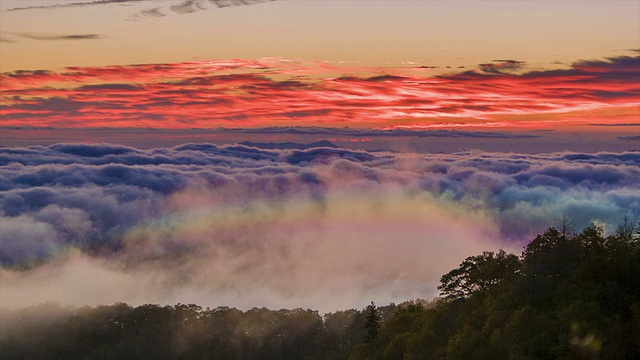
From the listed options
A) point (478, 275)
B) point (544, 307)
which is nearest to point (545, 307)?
point (544, 307)

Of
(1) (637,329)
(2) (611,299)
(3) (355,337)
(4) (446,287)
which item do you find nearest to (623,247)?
(2) (611,299)

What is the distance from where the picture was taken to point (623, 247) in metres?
74.7

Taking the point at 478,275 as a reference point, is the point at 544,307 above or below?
above

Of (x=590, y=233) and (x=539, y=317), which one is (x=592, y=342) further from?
(x=590, y=233)

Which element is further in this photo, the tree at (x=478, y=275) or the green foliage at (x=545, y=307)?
the tree at (x=478, y=275)

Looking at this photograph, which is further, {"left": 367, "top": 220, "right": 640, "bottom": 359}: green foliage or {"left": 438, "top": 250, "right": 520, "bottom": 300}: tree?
{"left": 438, "top": 250, "right": 520, "bottom": 300}: tree

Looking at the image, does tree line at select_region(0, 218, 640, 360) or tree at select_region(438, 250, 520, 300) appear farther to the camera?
tree at select_region(438, 250, 520, 300)

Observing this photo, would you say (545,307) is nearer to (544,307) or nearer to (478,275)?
(544,307)

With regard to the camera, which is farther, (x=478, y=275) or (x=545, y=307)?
(x=478, y=275)

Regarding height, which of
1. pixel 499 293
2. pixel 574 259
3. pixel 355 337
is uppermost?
pixel 574 259

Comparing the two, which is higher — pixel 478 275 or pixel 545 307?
pixel 545 307

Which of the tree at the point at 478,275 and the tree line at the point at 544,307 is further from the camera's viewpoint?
the tree at the point at 478,275

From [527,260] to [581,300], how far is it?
19684mm

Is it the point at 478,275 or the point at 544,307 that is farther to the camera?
the point at 478,275
